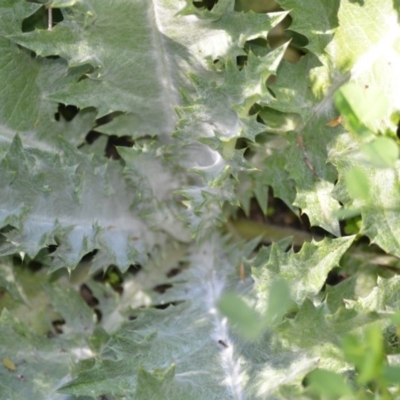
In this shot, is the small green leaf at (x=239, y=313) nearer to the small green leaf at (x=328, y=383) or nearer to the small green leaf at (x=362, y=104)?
the small green leaf at (x=328, y=383)

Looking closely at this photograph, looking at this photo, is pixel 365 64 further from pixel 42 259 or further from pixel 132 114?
pixel 42 259

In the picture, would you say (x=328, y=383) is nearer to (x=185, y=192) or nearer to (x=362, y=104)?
(x=362, y=104)

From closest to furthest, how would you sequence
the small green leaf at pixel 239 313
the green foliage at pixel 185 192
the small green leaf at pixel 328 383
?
the small green leaf at pixel 239 313, the small green leaf at pixel 328 383, the green foliage at pixel 185 192

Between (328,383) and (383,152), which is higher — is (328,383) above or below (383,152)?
below

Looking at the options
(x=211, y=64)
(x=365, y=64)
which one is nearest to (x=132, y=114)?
(x=211, y=64)

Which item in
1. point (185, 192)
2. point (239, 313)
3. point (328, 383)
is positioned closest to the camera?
point (239, 313)

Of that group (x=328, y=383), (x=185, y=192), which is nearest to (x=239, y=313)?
(x=328, y=383)

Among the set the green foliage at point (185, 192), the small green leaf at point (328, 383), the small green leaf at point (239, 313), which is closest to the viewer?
the small green leaf at point (239, 313)

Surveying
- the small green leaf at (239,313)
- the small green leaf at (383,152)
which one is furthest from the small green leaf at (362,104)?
the small green leaf at (239,313)

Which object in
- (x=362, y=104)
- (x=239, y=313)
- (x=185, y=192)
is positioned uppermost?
(x=362, y=104)

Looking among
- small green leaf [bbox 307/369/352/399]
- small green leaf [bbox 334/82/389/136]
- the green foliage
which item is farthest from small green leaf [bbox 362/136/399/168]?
the green foliage
